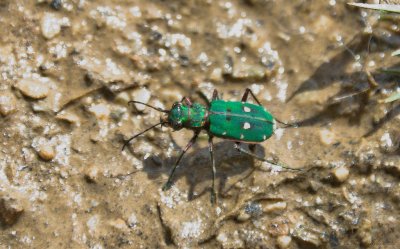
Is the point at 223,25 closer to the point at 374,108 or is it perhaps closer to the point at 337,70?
the point at 337,70

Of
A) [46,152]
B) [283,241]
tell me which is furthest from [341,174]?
[46,152]

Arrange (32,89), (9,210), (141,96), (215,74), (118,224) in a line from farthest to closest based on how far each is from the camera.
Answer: (215,74), (141,96), (32,89), (118,224), (9,210)

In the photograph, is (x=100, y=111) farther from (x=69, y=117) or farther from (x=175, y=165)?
(x=175, y=165)

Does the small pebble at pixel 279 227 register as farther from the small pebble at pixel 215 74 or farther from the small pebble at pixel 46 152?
the small pebble at pixel 46 152

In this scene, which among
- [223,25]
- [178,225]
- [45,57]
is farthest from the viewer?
[223,25]

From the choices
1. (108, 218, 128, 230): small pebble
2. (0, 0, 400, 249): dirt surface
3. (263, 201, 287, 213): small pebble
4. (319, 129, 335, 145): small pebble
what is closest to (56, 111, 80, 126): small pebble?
(0, 0, 400, 249): dirt surface

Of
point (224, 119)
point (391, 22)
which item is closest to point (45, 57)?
point (224, 119)
